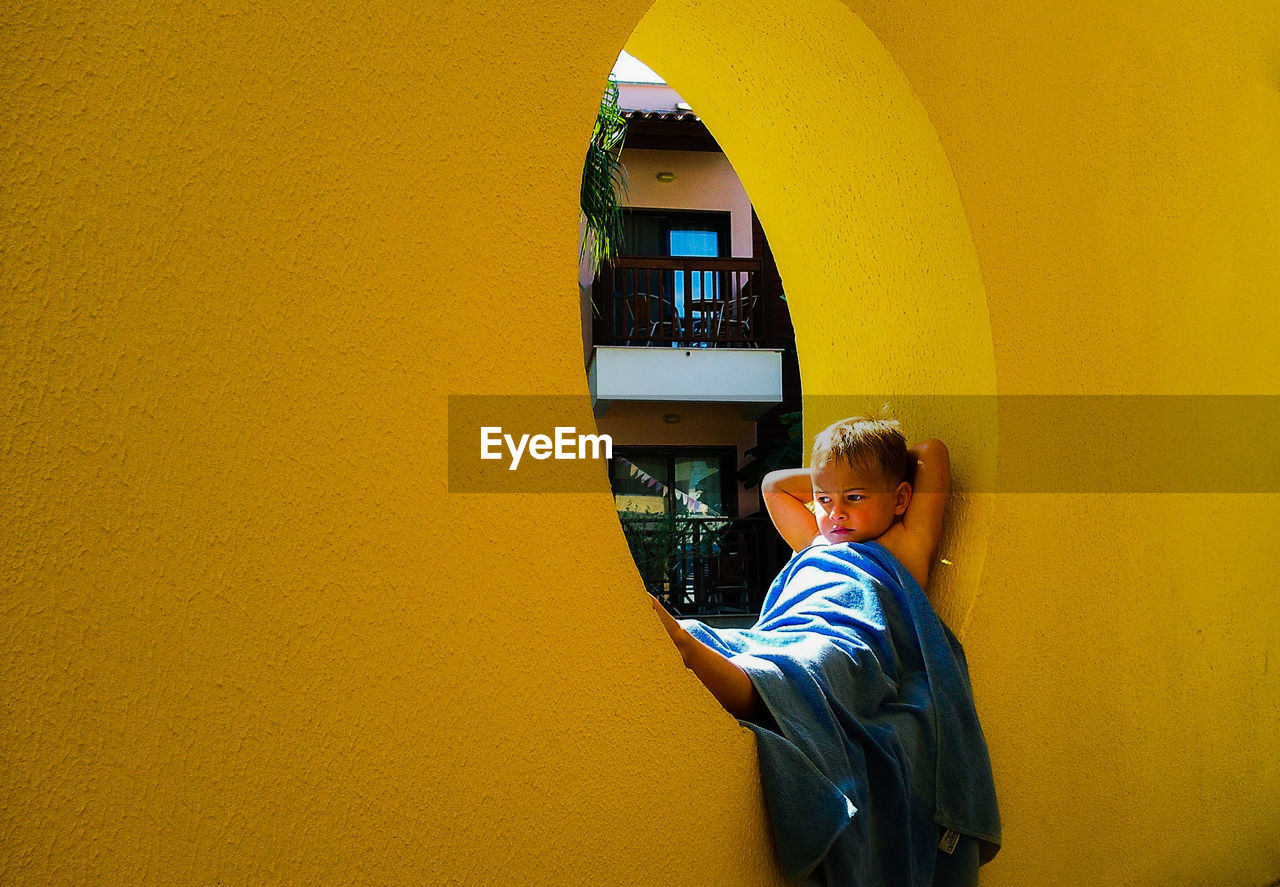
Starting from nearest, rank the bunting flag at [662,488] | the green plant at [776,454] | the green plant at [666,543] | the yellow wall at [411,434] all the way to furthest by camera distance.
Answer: the yellow wall at [411,434], the green plant at [666,543], the green plant at [776,454], the bunting flag at [662,488]

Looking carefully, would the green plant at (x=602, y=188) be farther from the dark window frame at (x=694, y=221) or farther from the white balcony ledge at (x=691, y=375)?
the dark window frame at (x=694, y=221)

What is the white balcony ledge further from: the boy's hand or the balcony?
the boy's hand

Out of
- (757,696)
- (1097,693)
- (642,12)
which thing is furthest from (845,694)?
(642,12)

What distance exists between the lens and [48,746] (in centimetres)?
84

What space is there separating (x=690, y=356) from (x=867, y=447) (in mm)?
8671

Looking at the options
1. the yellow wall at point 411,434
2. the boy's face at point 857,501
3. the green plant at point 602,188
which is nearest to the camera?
the yellow wall at point 411,434

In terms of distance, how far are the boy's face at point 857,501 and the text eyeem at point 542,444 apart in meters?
0.79

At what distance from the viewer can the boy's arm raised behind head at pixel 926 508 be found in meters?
2.04

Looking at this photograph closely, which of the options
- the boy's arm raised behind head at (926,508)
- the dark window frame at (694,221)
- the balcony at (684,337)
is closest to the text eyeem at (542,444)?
the boy's arm raised behind head at (926,508)

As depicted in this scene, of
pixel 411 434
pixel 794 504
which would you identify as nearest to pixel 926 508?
pixel 794 504

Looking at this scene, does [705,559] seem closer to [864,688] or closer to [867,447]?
[867,447]

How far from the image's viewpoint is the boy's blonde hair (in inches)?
79.4

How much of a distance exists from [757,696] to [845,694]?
199 millimetres

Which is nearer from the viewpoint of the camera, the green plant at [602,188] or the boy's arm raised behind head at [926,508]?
the boy's arm raised behind head at [926,508]
